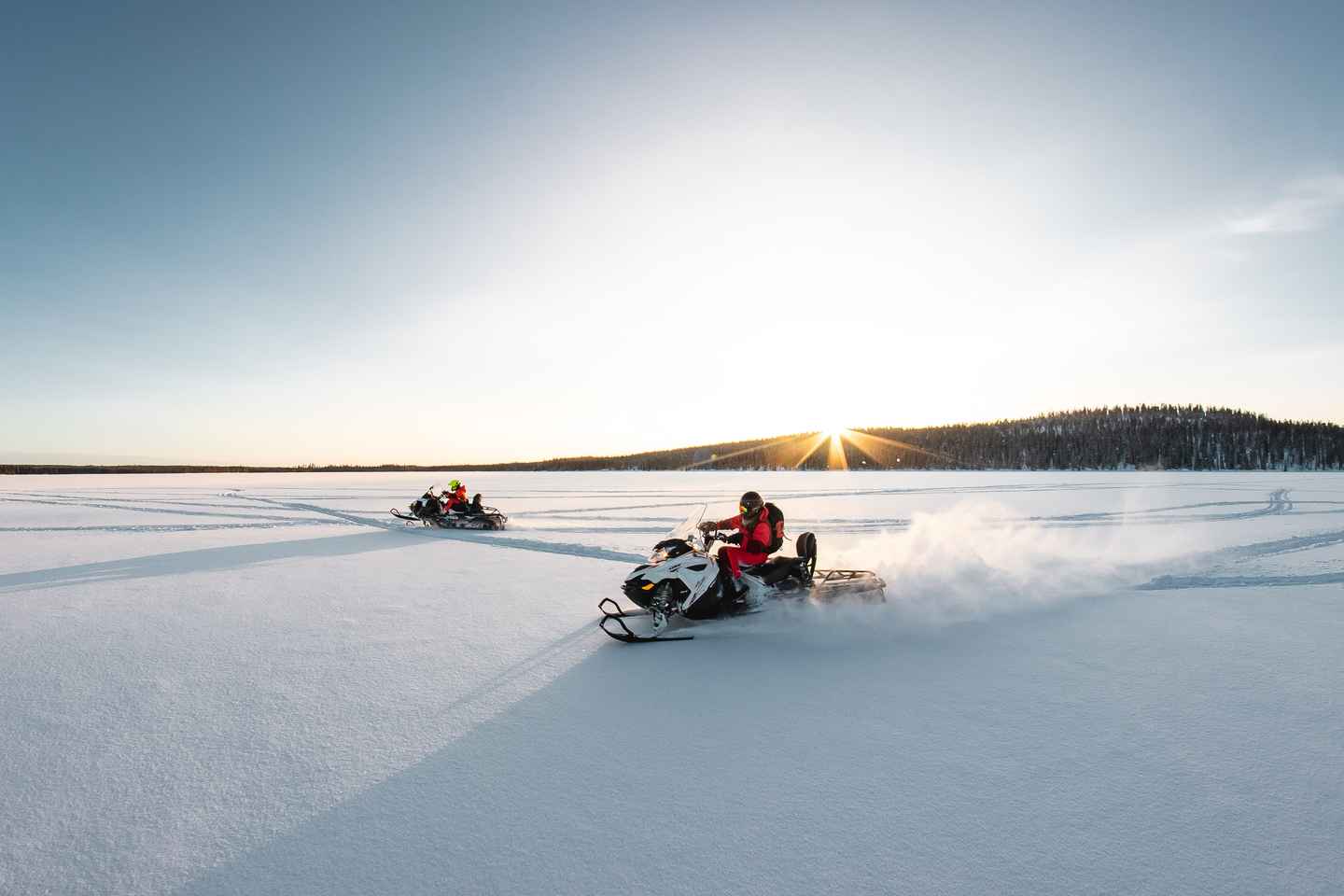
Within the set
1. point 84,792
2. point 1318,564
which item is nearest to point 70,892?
point 84,792

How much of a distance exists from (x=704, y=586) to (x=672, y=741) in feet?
9.32

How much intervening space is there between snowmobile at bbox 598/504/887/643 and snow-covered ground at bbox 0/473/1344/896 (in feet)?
0.88

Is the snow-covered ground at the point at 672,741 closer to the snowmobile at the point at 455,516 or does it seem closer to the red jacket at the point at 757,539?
the red jacket at the point at 757,539

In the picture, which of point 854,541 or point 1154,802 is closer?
point 1154,802

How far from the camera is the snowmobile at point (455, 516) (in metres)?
16.8

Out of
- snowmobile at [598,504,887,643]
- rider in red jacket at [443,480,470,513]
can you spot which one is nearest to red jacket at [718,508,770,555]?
snowmobile at [598,504,887,643]

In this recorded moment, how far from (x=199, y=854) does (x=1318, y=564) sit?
1384cm

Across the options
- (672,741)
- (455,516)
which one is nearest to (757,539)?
(672,741)

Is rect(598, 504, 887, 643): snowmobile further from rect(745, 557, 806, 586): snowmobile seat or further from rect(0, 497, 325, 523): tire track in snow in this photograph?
rect(0, 497, 325, 523): tire track in snow

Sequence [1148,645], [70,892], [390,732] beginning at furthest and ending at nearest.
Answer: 1. [1148,645]
2. [390,732]
3. [70,892]

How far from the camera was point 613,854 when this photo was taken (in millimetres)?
2730

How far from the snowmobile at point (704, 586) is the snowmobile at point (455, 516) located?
983 cm

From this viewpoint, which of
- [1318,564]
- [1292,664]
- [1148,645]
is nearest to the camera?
[1292,664]

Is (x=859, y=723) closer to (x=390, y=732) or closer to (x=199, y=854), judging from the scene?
(x=390, y=732)
